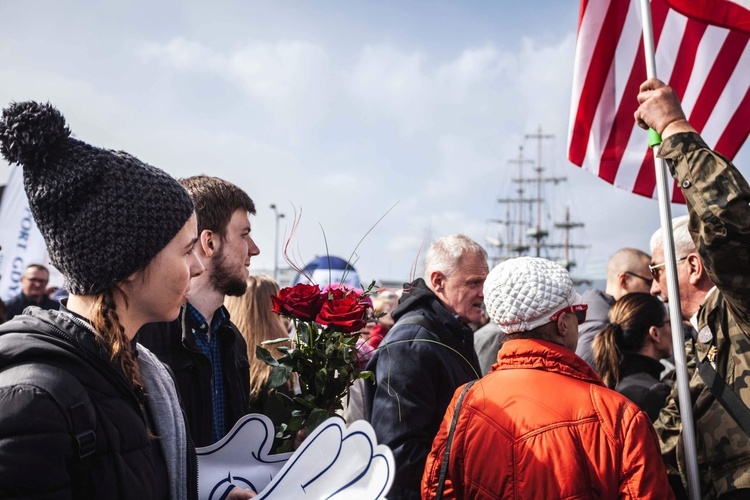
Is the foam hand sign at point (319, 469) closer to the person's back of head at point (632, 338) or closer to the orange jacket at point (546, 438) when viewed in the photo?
the orange jacket at point (546, 438)

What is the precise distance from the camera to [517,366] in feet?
8.63

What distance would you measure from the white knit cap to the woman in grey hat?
4.12ft

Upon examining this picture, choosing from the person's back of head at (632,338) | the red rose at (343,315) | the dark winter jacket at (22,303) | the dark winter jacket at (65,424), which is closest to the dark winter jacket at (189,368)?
the red rose at (343,315)

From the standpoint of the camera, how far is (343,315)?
238cm

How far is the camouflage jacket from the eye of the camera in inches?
92.9

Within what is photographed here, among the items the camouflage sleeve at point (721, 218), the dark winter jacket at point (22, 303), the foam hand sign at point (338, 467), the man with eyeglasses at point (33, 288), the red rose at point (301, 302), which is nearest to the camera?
the foam hand sign at point (338, 467)

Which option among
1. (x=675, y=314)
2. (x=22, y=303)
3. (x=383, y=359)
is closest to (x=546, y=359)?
(x=675, y=314)

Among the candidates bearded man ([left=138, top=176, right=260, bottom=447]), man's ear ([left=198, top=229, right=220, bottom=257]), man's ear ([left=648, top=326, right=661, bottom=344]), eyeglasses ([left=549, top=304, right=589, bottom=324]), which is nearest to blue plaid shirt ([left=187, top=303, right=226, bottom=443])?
bearded man ([left=138, top=176, right=260, bottom=447])

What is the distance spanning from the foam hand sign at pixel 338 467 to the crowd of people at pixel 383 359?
343 millimetres

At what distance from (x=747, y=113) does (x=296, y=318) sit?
323cm

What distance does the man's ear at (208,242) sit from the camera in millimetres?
3045

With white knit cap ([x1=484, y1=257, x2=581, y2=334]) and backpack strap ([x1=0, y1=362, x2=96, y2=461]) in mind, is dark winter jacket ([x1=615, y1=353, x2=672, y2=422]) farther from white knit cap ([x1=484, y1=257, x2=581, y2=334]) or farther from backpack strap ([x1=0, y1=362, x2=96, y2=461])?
backpack strap ([x1=0, y1=362, x2=96, y2=461])

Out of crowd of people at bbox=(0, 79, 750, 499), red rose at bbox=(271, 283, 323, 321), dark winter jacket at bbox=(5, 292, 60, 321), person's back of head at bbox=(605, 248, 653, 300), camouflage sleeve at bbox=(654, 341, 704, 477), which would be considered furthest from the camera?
dark winter jacket at bbox=(5, 292, 60, 321)

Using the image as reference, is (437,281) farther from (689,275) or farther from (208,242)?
(208,242)
